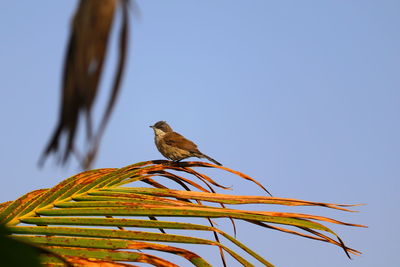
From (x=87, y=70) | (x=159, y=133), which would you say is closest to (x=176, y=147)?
(x=159, y=133)

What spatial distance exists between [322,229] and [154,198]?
35.8 inches

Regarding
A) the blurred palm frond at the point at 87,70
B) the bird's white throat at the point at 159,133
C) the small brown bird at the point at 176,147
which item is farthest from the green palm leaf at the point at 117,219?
the bird's white throat at the point at 159,133

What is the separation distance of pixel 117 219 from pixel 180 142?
6.90 m

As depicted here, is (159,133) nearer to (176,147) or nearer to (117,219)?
(176,147)

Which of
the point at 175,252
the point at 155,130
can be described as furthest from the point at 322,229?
the point at 155,130

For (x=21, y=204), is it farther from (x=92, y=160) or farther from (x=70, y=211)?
(x=92, y=160)

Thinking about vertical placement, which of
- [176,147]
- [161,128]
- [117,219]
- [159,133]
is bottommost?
[117,219]

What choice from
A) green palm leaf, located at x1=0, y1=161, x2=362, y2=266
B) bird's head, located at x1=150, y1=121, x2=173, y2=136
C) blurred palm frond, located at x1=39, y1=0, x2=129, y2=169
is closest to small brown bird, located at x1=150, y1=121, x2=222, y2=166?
bird's head, located at x1=150, y1=121, x2=173, y2=136

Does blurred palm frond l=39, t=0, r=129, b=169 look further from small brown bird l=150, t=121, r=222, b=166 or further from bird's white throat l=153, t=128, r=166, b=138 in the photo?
bird's white throat l=153, t=128, r=166, b=138

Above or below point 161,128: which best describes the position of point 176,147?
below

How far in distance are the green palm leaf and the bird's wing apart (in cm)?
581

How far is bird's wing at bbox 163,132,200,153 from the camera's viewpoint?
31.2ft

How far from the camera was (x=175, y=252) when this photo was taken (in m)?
2.63

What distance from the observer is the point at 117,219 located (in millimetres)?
2740
